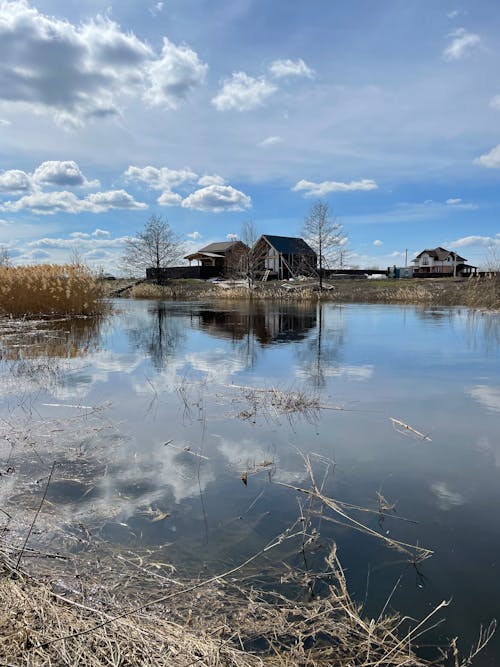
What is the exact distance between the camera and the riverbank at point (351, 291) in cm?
2880

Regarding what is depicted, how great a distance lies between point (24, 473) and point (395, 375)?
7143mm

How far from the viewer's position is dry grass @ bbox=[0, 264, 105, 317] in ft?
61.0

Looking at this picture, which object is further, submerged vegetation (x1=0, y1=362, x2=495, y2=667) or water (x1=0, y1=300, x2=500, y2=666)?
water (x1=0, y1=300, x2=500, y2=666)

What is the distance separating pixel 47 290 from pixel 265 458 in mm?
17129

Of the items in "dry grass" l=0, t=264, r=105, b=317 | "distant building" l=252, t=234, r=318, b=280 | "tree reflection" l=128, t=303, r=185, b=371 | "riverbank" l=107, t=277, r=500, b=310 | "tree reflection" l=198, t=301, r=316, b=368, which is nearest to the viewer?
"tree reflection" l=128, t=303, r=185, b=371

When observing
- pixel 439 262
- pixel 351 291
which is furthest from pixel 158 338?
pixel 439 262

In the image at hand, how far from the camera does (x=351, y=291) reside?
41938 millimetres

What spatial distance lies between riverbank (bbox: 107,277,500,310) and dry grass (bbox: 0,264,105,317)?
7.33 meters

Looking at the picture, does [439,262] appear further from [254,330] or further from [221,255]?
[254,330]

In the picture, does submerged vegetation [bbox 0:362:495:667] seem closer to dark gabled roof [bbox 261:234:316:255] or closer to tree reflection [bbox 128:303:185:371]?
tree reflection [bbox 128:303:185:371]

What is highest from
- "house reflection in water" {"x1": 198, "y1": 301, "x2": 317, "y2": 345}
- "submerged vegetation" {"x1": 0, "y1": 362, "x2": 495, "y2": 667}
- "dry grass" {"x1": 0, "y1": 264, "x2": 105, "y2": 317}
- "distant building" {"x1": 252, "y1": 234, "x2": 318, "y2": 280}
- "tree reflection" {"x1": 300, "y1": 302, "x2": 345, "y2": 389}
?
"distant building" {"x1": 252, "y1": 234, "x2": 318, "y2": 280}

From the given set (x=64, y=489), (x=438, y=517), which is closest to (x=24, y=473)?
(x=64, y=489)

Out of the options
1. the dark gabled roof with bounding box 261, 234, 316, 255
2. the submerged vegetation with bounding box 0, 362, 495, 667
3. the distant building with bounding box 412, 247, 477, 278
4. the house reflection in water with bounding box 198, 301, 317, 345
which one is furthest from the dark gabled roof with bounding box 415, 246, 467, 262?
the submerged vegetation with bounding box 0, 362, 495, 667

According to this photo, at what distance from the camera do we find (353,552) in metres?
3.25
